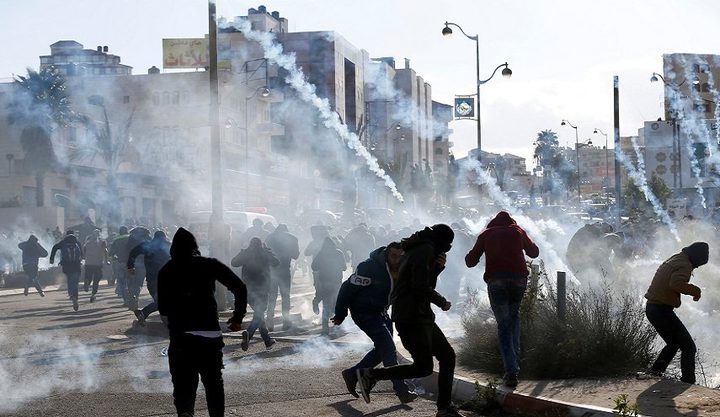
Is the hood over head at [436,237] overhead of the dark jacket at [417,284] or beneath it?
overhead

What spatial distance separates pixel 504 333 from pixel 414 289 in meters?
1.81

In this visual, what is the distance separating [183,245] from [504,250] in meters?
3.55

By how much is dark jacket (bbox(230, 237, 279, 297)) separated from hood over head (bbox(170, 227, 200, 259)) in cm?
788

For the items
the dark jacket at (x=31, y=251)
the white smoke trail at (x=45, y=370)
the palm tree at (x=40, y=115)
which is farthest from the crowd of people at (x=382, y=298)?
the palm tree at (x=40, y=115)

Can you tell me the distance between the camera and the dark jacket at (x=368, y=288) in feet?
32.6

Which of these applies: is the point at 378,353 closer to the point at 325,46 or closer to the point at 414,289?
the point at 414,289

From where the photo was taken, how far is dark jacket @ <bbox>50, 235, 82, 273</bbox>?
2175cm

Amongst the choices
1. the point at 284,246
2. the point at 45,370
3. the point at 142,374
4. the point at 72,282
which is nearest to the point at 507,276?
the point at 142,374

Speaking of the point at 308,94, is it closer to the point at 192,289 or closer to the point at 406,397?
the point at 406,397

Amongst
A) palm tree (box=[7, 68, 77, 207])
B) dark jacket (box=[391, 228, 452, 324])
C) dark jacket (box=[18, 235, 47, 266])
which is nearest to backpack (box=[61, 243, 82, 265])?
dark jacket (box=[18, 235, 47, 266])

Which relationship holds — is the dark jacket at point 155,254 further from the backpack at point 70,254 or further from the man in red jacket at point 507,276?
the man in red jacket at point 507,276

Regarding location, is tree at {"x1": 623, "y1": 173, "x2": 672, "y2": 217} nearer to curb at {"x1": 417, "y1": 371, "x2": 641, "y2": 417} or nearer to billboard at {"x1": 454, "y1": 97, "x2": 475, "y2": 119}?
billboard at {"x1": 454, "y1": 97, "x2": 475, "y2": 119}

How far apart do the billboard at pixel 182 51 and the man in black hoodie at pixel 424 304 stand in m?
87.7

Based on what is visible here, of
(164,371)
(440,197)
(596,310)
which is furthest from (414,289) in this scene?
(440,197)
